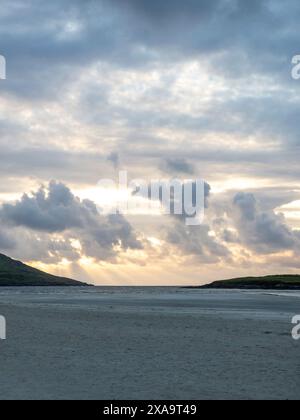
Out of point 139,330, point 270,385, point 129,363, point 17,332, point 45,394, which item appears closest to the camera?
point 45,394

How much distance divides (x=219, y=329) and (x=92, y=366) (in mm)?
17753

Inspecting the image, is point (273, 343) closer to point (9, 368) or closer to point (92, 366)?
point (92, 366)

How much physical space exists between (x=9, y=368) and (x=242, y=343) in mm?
13861

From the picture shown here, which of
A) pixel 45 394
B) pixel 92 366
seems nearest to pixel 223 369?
pixel 92 366

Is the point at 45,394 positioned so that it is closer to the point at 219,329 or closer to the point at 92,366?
the point at 92,366
